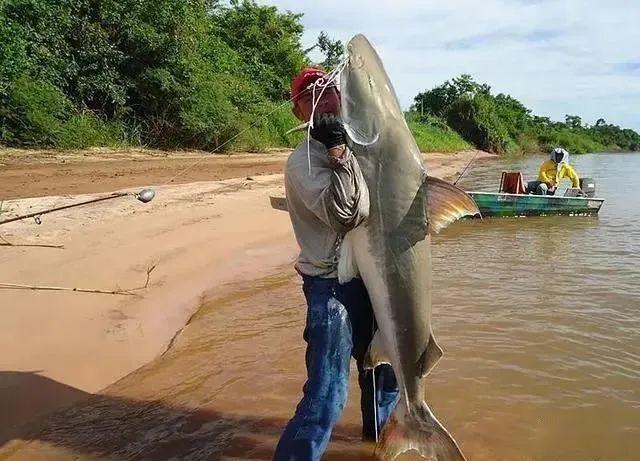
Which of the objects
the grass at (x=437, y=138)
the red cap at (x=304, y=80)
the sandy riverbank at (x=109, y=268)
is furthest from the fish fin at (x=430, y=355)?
the grass at (x=437, y=138)

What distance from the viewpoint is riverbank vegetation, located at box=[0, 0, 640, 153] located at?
15.2 metres

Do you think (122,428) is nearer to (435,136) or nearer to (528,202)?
(528,202)

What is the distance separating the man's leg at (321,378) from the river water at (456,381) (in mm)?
972

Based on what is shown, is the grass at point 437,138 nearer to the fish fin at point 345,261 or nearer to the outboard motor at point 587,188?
the outboard motor at point 587,188

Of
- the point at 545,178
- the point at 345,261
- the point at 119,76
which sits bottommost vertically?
the point at 545,178

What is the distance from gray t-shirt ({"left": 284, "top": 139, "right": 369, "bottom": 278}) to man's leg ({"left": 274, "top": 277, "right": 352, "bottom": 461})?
0.41 feet

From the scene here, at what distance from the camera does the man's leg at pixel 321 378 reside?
2.63m

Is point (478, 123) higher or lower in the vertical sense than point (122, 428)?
higher

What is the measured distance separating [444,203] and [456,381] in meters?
2.46

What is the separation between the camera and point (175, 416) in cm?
394

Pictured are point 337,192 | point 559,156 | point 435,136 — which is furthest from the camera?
point 435,136

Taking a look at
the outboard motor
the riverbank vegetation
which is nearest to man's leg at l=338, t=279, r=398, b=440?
the riverbank vegetation

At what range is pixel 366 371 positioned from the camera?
326 cm

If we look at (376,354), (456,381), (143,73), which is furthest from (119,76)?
(376,354)
